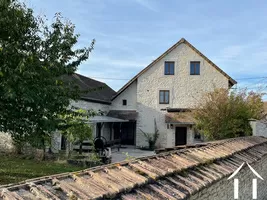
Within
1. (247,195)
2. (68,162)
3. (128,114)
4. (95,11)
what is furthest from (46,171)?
(128,114)

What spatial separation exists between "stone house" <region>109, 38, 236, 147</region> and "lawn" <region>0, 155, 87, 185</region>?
15.1 m

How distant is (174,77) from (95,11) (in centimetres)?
1904

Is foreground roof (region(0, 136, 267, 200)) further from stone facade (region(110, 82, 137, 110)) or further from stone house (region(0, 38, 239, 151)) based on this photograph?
stone facade (region(110, 82, 137, 110))

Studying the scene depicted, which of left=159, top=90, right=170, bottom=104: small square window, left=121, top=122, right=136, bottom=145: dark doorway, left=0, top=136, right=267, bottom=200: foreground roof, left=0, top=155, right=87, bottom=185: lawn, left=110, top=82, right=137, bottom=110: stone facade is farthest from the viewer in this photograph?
left=121, top=122, right=136, bottom=145: dark doorway

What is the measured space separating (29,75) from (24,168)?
8.71 m

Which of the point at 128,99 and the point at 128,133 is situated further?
the point at 128,133

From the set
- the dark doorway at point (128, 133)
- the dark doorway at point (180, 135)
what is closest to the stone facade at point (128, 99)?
the dark doorway at point (128, 133)

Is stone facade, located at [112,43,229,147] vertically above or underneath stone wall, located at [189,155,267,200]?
above

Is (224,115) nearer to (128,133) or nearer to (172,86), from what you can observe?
(172,86)

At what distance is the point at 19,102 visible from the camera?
922 centimetres

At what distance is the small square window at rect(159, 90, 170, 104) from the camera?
104 feet

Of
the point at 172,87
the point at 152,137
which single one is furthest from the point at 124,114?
the point at 172,87

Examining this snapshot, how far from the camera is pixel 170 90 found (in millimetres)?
31344

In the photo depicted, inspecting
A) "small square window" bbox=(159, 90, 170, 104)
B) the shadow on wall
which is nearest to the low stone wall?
the shadow on wall
